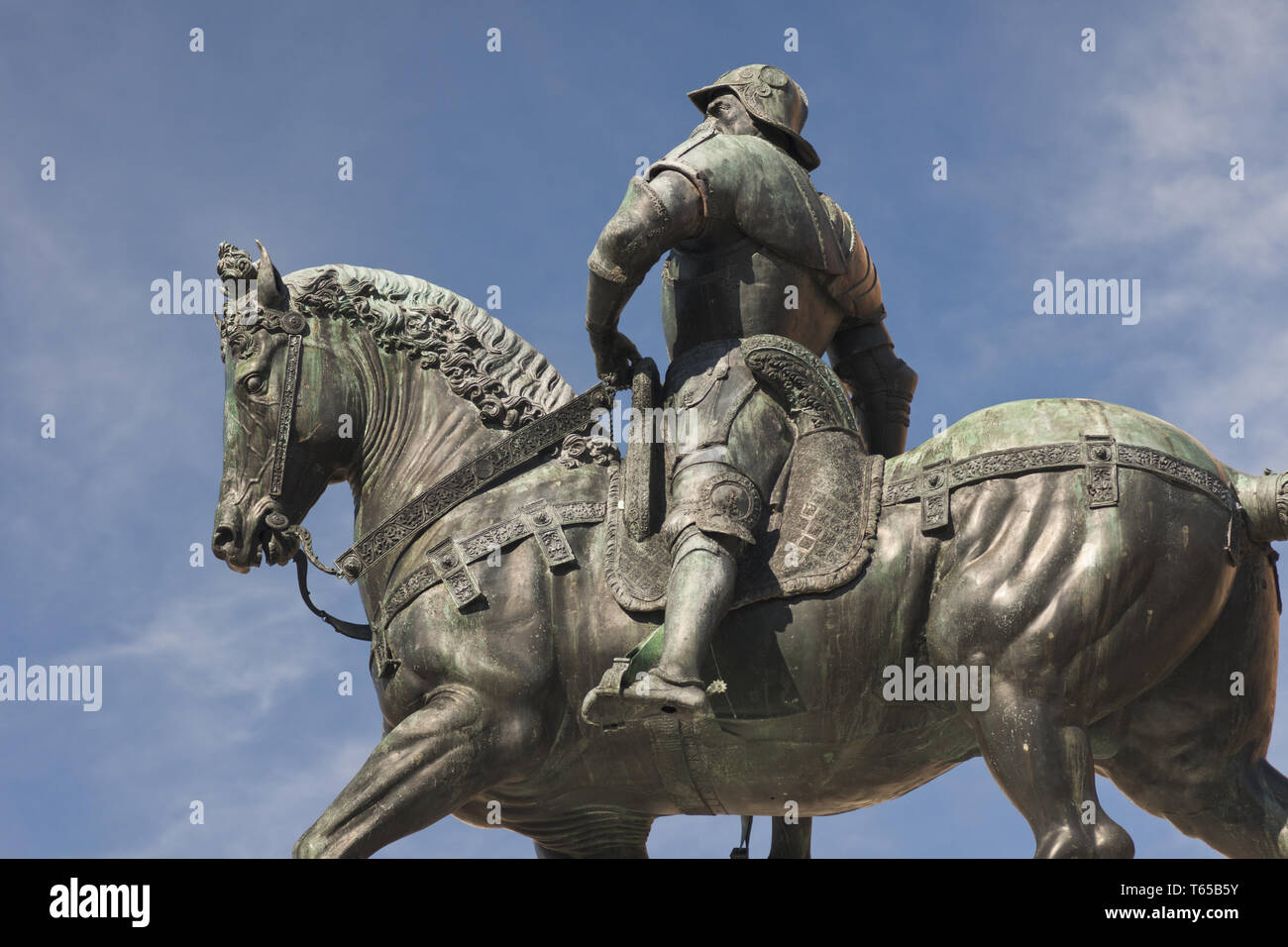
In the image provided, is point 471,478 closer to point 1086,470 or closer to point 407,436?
point 407,436

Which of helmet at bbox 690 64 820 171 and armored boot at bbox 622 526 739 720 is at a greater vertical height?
helmet at bbox 690 64 820 171

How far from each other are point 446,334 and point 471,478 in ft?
2.96

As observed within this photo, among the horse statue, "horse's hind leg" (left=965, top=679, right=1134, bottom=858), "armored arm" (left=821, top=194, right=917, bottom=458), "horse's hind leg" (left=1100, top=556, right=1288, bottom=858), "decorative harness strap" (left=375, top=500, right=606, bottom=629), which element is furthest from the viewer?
"armored arm" (left=821, top=194, right=917, bottom=458)

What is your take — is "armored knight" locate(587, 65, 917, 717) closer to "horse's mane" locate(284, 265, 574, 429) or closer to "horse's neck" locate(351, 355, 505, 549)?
"horse's mane" locate(284, 265, 574, 429)

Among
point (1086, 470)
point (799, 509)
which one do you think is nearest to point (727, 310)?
point (799, 509)

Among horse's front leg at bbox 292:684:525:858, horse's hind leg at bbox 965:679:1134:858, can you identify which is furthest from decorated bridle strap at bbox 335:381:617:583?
horse's hind leg at bbox 965:679:1134:858

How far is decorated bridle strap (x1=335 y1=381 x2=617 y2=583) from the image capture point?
10.1m

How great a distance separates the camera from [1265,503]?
30.4 ft

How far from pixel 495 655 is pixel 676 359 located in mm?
1830

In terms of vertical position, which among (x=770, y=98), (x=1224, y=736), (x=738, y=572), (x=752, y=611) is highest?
(x=770, y=98)

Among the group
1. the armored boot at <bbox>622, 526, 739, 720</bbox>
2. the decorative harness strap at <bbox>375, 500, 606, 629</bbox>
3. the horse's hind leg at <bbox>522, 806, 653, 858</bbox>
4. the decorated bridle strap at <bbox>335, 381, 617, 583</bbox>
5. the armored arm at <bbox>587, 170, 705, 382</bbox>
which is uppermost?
the armored arm at <bbox>587, 170, 705, 382</bbox>

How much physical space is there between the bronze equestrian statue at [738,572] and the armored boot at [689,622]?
2 centimetres

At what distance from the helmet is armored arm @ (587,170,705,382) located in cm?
107
